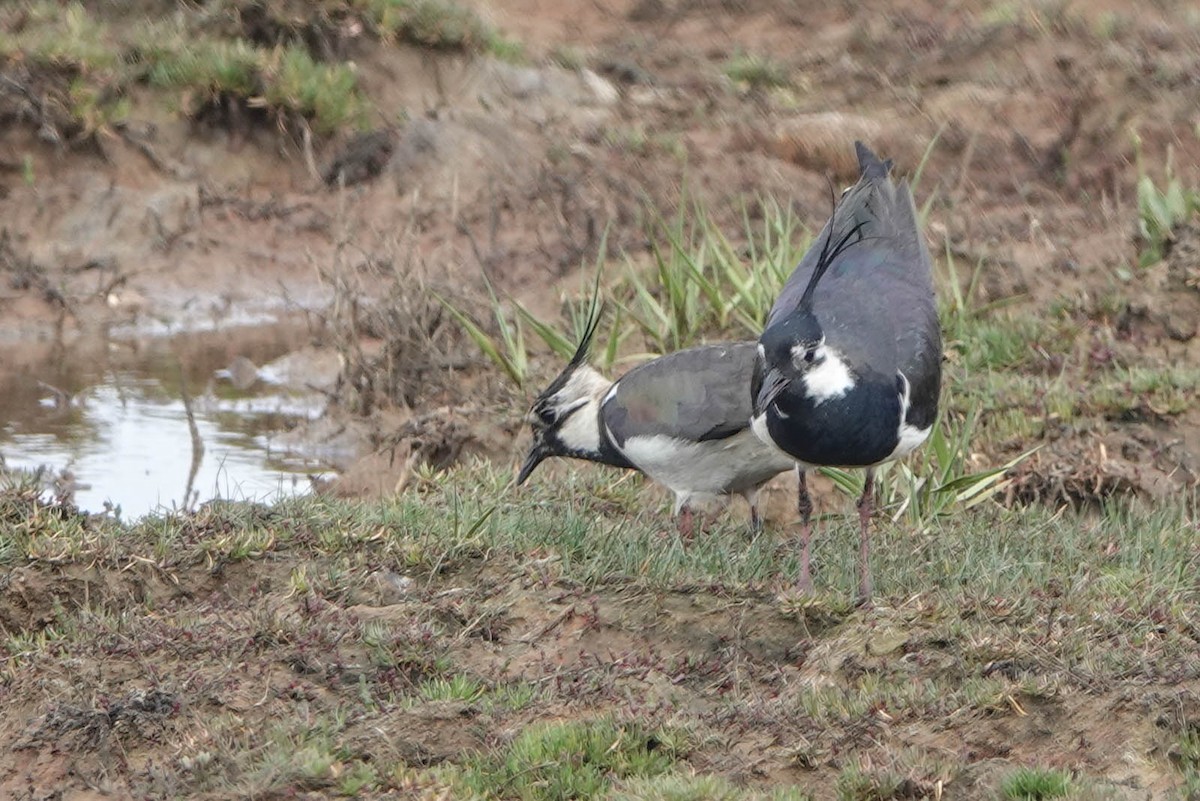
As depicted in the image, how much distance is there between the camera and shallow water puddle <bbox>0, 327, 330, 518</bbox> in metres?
7.41

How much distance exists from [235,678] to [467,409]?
3.28m

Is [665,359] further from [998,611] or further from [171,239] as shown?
[171,239]

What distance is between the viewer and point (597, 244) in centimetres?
980

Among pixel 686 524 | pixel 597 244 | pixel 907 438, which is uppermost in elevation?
pixel 907 438

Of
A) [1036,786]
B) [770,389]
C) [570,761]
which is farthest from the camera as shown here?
[770,389]

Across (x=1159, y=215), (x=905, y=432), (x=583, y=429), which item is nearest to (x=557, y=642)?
(x=905, y=432)

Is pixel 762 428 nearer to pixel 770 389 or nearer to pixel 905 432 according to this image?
pixel 770 389

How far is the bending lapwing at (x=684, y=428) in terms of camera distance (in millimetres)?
5839

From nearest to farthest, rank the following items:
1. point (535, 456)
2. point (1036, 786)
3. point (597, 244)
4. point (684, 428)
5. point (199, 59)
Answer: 1. point (1036, 786)
2. point (684, 428)
3. point (535, 456)
4. point (597, 244)
5. point (199, 59)

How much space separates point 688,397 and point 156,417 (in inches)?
141

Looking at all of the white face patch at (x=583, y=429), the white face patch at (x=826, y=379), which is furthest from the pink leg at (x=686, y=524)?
the white face patch at (x=826, y=379)

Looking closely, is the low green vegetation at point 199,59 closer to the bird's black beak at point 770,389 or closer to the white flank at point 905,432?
the bird's black beak at point 770,389

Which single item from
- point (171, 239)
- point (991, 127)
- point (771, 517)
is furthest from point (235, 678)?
point (991, 127)

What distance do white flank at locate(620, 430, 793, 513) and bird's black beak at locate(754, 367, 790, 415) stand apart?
2.87ft
